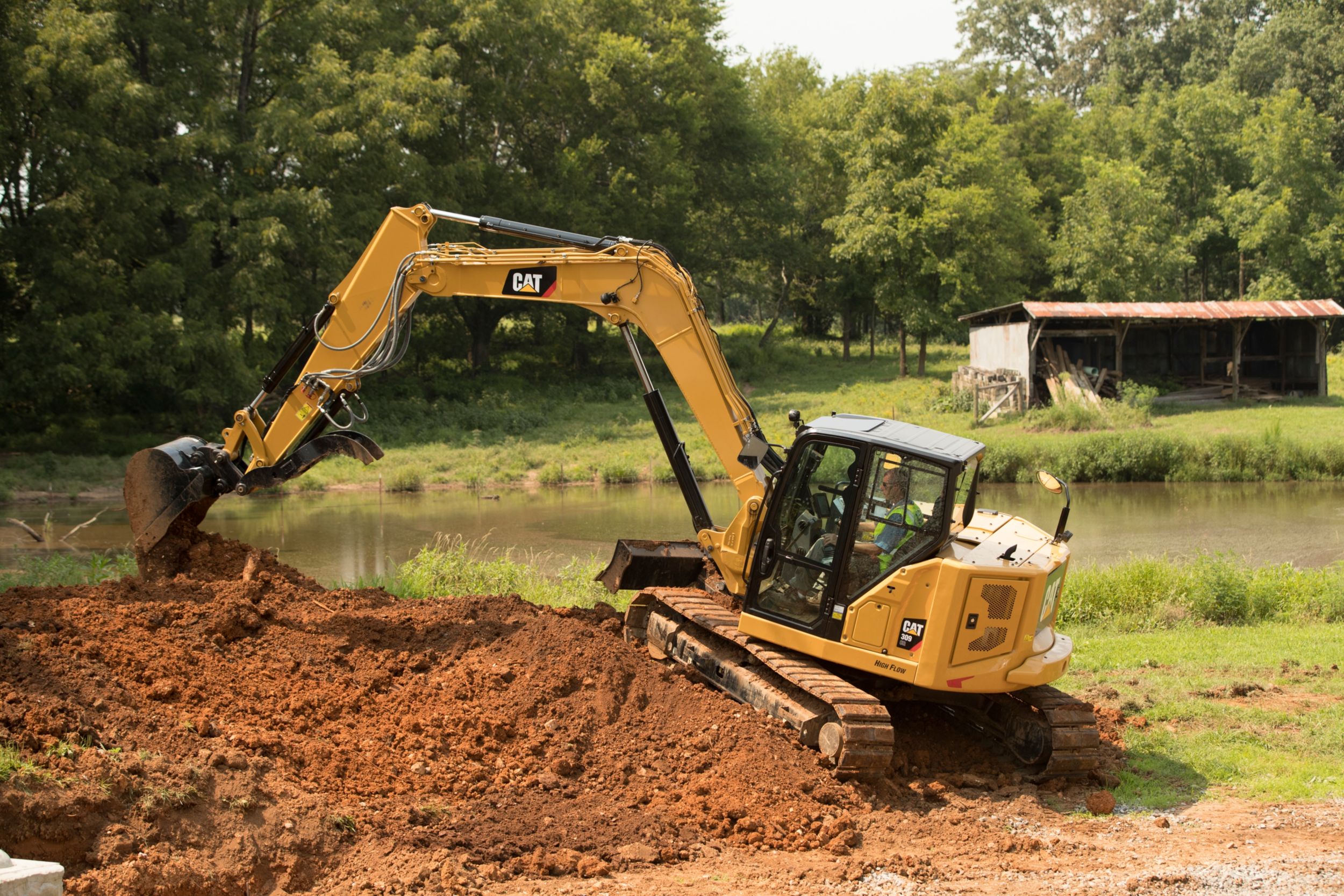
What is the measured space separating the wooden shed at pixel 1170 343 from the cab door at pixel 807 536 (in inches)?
1007

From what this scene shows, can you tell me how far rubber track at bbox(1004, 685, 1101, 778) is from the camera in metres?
7.83

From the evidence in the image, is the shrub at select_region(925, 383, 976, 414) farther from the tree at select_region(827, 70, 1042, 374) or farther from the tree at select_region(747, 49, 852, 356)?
the tree at select_region(747, 49, 852, 356)

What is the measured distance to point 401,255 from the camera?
9.35 m

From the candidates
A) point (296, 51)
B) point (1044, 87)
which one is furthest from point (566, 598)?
point (1044, 87)

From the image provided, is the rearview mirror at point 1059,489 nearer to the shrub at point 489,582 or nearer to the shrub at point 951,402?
the shrub at point 489,582

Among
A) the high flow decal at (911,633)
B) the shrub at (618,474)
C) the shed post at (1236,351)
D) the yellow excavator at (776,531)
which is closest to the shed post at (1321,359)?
the shed post at (1236,351)

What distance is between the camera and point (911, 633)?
25.4 ft

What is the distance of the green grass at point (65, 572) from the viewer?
11.9 metres

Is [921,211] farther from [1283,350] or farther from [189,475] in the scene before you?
[189,475]

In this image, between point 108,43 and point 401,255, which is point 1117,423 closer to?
point 401,255

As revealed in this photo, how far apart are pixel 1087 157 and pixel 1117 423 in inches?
880

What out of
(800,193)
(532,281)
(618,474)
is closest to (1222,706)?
(532,281)

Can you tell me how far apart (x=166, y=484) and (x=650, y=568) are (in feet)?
13.6

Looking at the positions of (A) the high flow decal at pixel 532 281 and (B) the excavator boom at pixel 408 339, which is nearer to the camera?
(B) the excavator boom at pixel 408 339
